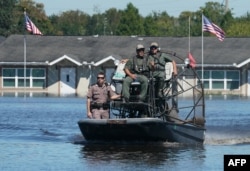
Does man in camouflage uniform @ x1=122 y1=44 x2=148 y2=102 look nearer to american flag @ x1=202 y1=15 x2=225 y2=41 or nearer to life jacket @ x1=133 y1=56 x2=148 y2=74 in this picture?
life jacket @ x1=133 y1=56 x2=148 y2=74

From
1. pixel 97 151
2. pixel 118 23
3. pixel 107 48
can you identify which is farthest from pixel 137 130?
pixel 118 23

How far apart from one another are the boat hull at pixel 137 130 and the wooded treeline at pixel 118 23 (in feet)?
175

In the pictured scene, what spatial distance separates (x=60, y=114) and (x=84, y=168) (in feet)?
72.9

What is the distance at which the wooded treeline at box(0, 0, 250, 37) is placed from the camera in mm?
106762

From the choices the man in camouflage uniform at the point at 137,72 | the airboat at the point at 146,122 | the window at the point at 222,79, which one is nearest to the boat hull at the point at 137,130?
the airboat at the point at 146,122

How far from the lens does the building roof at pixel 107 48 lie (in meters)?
78.3

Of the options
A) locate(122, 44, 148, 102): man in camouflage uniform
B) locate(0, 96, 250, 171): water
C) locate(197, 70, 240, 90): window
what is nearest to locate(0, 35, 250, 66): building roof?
locate(197, 70, 240, 90): window

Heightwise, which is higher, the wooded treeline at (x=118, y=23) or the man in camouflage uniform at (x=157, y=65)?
the wooded treeline at (x=118, y=23)

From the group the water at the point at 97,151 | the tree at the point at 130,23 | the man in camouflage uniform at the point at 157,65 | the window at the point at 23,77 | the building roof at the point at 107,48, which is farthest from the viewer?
Answer: the tree at the point at 130,23

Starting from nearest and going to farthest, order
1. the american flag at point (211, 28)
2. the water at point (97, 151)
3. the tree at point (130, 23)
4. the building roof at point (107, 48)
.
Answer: the water at point (97, 151)
the american flag at point (211, 28)
the building roof at point (107, 48)
the tree at point (130, 23)

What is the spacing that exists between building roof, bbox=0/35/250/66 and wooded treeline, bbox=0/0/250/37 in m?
4.65

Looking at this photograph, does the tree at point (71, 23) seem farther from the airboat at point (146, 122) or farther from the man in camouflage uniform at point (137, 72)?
the man in camouflage uniform at point (137, 72)

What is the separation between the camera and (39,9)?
440 ft

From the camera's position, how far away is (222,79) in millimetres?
78125
